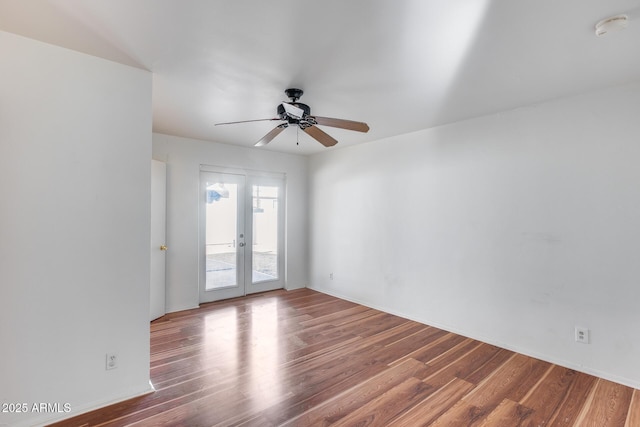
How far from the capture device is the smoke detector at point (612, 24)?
172cm

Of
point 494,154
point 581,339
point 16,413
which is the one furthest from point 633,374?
point 16,413

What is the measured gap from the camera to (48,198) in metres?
2.04

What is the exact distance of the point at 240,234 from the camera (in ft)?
17.1

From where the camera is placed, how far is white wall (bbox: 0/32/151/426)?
193cm

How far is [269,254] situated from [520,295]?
13.2 feet

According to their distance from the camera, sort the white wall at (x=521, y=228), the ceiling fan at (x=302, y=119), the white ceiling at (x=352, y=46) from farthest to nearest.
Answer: the white wall at (x=521, y=228) → the ceiling fan at (x=302, y=119) → the white ceiling at (x=352, y=46)

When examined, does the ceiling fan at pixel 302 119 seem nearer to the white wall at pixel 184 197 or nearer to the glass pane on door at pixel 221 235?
the white wall at pixel 184 197

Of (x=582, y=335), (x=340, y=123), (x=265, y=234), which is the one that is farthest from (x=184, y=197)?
(x=582, y=335)

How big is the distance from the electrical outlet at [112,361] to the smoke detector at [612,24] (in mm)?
4013

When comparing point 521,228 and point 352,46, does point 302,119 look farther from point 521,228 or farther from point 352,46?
point 521,228

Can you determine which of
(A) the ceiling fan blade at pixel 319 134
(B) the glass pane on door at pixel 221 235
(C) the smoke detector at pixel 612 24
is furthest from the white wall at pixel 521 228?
(B) the glass pane on door at pixel 221 235

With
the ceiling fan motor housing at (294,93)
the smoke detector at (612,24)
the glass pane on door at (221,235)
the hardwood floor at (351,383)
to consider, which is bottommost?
the hardwood floor at (351,383)

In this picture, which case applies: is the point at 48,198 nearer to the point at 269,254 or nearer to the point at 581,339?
the point at 269,254

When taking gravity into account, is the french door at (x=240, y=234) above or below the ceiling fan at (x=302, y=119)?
below
